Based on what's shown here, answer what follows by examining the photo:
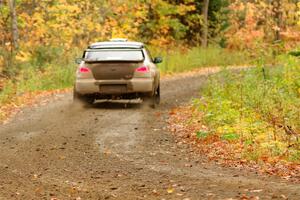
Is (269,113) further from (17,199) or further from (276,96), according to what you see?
(17,199)

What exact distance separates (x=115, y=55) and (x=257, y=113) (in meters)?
5.08

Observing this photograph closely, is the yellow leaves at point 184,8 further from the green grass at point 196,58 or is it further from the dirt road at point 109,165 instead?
the dirt road at point 109,165

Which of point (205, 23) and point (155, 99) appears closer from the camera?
point (155, 99)

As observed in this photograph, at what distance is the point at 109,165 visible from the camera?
34.2 ft

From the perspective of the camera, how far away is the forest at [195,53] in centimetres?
1302

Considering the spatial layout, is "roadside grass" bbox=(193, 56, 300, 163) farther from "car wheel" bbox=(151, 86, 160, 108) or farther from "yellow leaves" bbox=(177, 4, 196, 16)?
"yellow leaves" bbox=(177, 4, 196, 16)

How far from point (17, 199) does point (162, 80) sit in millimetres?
19234

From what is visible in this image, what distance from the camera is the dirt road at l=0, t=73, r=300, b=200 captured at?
27.6 ft

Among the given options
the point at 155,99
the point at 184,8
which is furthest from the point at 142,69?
the point at 184,8

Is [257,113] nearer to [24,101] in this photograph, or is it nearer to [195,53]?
[24,101]

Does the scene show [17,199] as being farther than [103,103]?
No

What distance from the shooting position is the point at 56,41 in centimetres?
3008

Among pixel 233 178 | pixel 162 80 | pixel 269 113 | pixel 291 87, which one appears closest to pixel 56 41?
pixel 162 80

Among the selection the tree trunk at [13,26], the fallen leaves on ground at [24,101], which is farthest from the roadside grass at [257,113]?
the tree trunk at [13,26]
